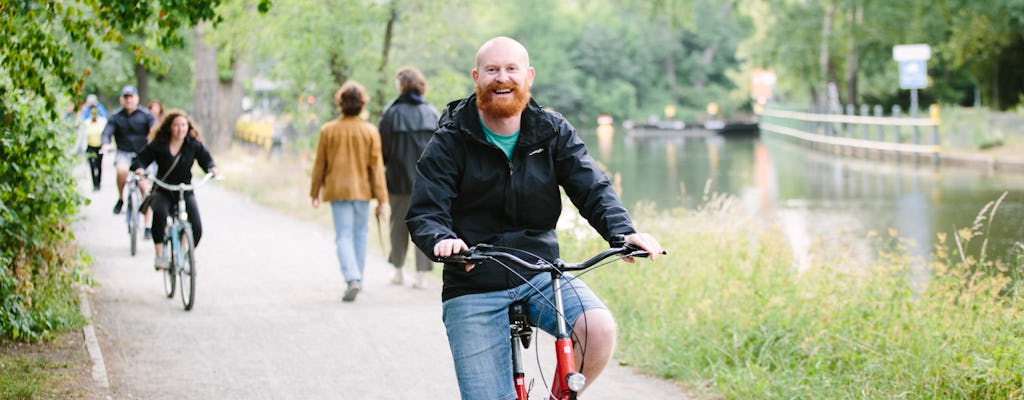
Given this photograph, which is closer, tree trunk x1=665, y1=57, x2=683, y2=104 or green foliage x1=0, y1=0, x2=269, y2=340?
green foliage x1=0, y1=0, x2=269, y2=340

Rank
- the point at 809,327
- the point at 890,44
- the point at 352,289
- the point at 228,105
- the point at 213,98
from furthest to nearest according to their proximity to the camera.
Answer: the point at 890,44
the point at 228,105
the point at 213,98
the point at 352,289
the point at 809,327

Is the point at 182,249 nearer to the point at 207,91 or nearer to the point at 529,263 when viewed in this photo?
the point at 529,263

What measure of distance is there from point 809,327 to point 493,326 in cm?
381

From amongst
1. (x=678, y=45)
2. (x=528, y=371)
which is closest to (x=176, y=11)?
(x=528, y=371)

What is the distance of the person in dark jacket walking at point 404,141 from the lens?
36.3ft

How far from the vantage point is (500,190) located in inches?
177

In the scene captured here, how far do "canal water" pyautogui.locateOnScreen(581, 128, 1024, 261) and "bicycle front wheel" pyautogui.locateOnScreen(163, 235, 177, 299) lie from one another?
416 cm

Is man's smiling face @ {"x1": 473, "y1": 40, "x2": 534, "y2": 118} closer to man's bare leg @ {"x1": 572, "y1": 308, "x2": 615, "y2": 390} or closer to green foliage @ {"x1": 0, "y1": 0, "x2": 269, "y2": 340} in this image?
man's bare leg @ {"x1": 572, "y1": 308, "x2": 615, "y2": 390}

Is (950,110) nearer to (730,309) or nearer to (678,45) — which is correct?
(730,309)

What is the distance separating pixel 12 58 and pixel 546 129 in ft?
14.4

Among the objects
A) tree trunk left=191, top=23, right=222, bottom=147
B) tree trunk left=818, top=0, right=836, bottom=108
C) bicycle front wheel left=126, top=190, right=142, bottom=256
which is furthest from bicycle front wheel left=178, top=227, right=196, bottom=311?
tree trunk left=818, top=0, right=836, bottom=108

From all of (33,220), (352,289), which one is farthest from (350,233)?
(33,220)

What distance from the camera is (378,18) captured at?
1902cm

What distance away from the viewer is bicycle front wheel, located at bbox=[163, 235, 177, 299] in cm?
1052
